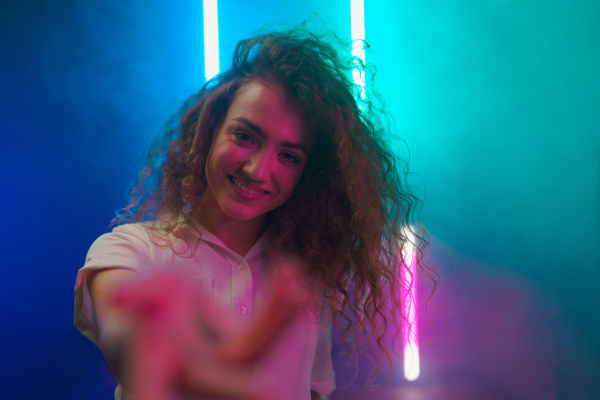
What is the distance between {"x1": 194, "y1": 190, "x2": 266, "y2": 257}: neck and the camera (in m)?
0.92

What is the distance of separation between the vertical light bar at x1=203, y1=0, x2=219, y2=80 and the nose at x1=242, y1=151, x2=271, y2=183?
47 centimetres

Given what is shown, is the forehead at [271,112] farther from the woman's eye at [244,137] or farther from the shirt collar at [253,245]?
the shirt collar at [253,245]

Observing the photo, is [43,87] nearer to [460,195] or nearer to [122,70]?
[122,70]

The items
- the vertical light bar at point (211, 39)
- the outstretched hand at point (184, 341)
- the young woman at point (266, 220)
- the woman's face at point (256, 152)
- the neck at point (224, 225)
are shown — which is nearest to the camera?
the outstretched hand at point (184, 341)

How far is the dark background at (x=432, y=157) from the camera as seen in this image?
38.1 inches

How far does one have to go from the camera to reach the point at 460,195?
1.13 metres

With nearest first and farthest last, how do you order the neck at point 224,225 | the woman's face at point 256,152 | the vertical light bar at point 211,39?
1. the woman's face at point 256,152
2. the neck at point 224,225
3. the vertical light bar at point 211,39

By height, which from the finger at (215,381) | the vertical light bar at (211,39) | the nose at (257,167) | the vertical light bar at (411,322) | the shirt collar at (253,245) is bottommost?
the vertical light bar at (411,322)

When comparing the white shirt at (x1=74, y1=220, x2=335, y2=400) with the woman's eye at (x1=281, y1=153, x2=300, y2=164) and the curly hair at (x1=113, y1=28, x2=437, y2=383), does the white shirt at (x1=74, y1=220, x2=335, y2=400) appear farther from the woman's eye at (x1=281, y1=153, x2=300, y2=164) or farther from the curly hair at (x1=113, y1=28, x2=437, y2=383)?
the woman's eye at (x1=281, y1=153, x2=300, y2=164)

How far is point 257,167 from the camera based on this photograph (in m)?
0.80

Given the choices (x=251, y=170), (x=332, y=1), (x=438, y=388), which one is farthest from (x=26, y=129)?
(x=438, y=388)

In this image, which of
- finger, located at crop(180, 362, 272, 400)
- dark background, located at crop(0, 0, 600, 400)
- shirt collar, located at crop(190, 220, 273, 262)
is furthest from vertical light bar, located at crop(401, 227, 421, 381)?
finger, located at crop(180, 362, 272, 400)

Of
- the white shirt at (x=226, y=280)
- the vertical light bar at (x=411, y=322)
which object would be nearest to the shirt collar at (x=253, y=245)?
the white shirt at (x=226, y=280)

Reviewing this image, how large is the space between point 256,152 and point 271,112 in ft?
0.30
